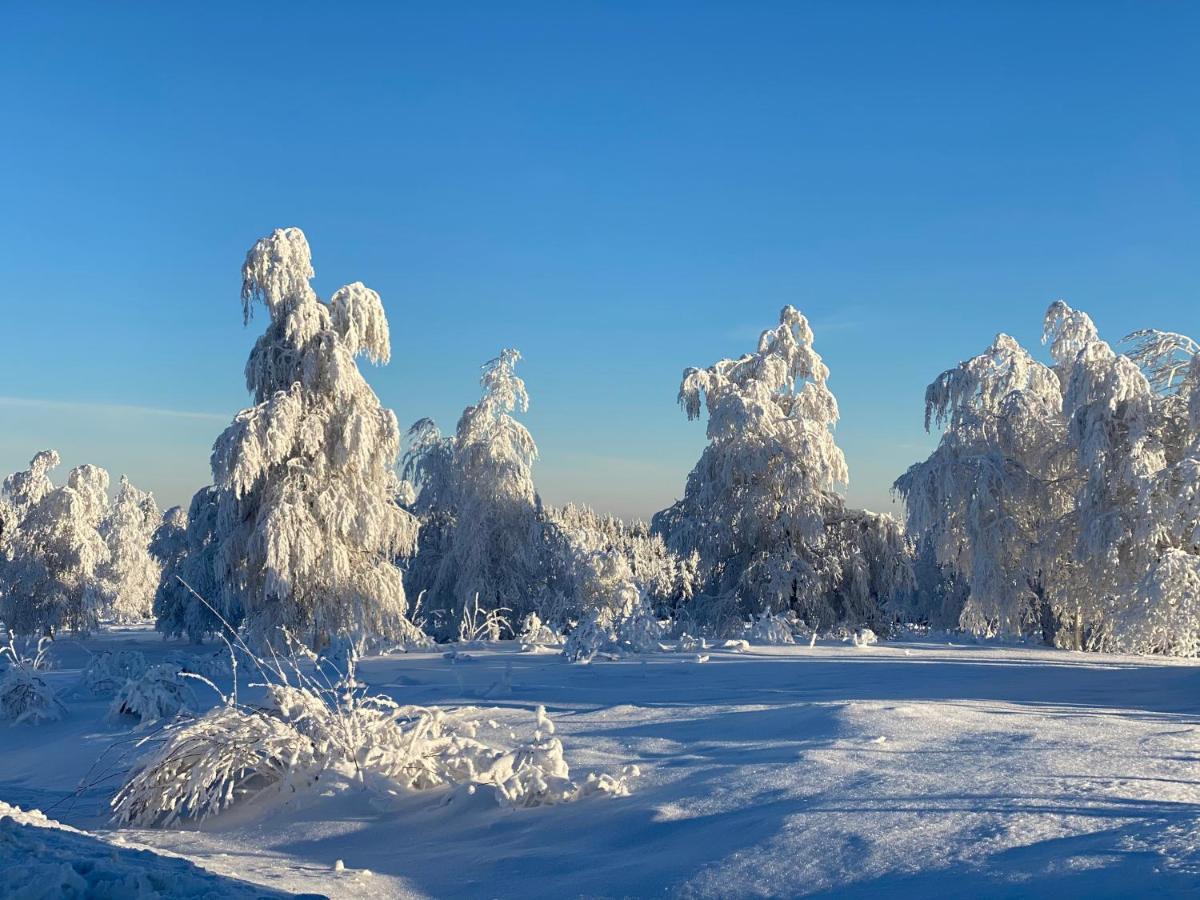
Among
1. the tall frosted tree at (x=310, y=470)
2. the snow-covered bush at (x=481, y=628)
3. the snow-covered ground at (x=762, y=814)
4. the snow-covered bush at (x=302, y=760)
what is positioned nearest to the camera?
the snow-covered ground at (x=762, y=814)

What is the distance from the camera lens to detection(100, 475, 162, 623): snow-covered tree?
5625 cm

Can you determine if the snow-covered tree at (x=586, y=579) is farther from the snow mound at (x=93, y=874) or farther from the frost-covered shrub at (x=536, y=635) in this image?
the snow mound at (x=93, y=874)

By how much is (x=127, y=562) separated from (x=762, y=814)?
6303 cm

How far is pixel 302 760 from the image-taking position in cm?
505

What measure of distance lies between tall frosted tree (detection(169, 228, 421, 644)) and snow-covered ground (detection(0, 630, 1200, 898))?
9198 mm

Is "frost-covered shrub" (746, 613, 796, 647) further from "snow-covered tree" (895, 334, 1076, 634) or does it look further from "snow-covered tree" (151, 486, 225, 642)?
"snow-covered tree" (151, 486, 225, 642)

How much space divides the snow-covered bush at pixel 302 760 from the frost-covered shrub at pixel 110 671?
446 cm

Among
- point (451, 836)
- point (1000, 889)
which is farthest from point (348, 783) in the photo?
point (1000, 889)

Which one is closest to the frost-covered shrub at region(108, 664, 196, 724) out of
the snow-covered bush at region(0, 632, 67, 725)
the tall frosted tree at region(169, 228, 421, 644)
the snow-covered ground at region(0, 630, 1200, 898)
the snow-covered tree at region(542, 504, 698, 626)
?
the snow-covered ground at region(0, 630, 1200, 898)

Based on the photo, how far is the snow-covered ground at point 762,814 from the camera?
3.06 m

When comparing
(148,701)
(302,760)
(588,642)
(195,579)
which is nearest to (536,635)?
(588,642)

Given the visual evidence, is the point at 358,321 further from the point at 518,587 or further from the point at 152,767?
the point at 152,767

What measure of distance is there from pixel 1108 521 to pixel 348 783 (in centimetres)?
990

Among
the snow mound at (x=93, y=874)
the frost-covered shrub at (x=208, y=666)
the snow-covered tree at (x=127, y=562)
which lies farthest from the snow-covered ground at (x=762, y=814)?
the snow-covered tree at (x=127, y=562)
